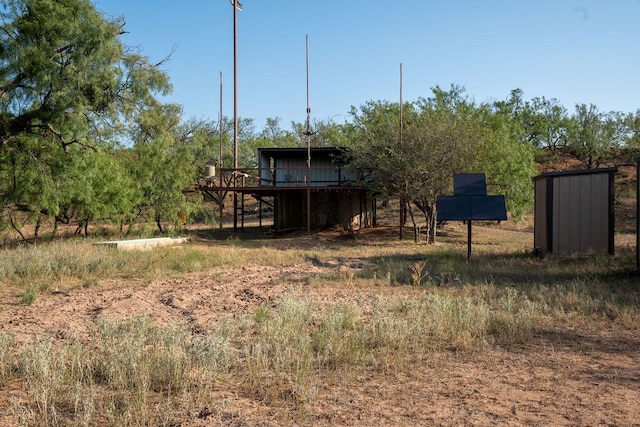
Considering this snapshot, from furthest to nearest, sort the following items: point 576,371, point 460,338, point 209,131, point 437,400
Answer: point 209,131
point 460,338
point 576,371
point 437,400

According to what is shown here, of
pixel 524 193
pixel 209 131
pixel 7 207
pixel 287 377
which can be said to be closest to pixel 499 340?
pixel 287 377

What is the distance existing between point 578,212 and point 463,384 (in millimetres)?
12020

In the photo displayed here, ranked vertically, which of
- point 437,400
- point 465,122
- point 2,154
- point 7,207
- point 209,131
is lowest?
point 437,400

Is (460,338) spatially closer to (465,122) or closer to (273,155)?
(465,122)

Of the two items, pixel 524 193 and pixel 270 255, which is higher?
pixel 524 193

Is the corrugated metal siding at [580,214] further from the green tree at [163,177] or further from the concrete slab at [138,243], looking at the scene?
the green tree at [163,177]

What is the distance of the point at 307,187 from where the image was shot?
83.4 ft

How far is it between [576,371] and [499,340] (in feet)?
4.29

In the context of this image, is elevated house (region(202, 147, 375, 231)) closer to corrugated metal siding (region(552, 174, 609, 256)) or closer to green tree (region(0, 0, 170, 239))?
green tree (region(0, 0, 170, 239))

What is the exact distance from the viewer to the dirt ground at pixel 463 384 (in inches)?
180

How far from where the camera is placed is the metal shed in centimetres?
1520

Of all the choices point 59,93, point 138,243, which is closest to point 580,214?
point 138,243

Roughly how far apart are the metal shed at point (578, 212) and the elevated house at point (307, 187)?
417 inches

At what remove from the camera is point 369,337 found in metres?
7.03
